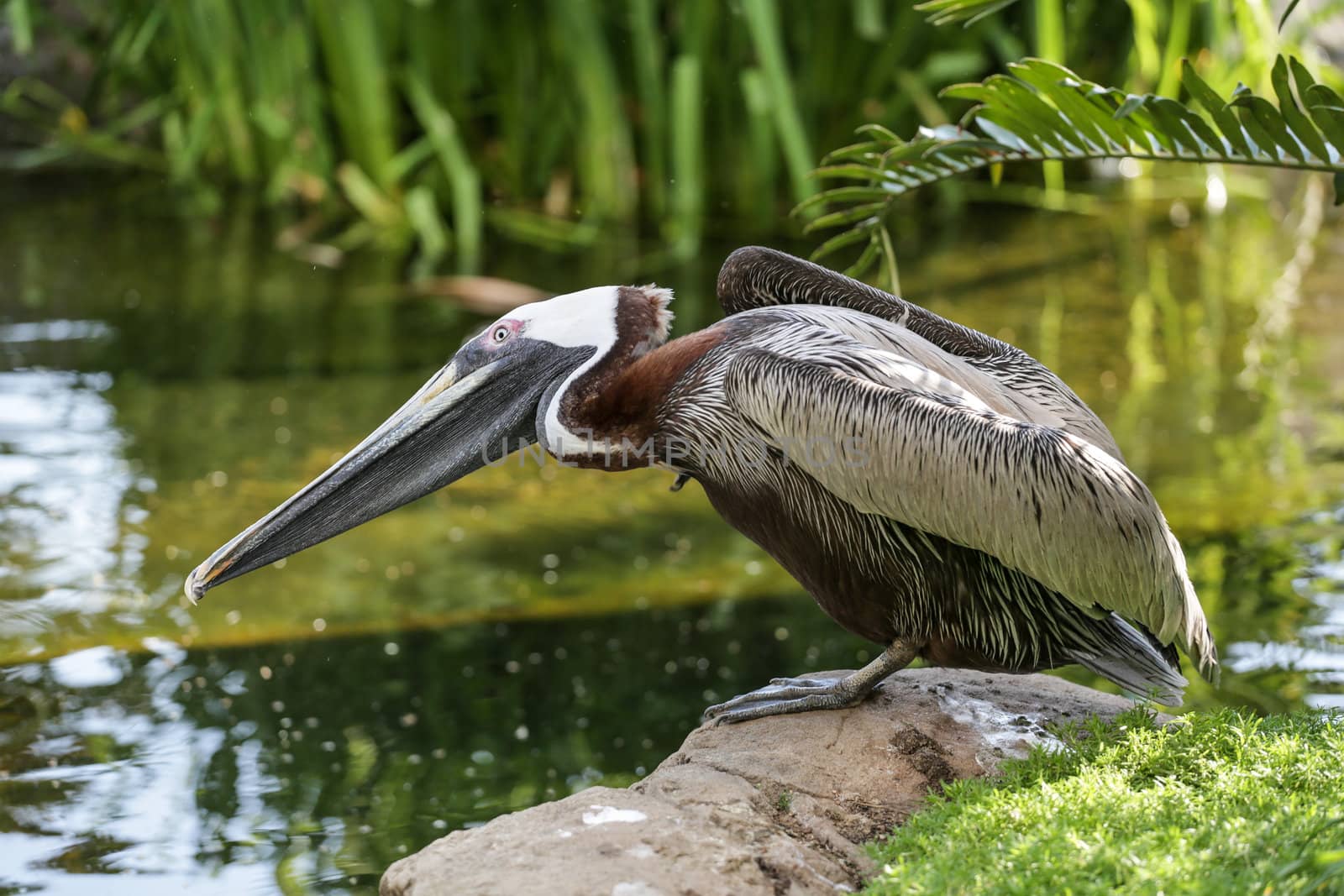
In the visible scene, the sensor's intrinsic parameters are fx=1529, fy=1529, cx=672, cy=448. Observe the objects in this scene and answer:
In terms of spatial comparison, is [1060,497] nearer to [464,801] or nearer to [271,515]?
[271,515]

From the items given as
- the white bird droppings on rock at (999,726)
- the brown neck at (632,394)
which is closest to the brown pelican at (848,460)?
the brown neck at (632,394)

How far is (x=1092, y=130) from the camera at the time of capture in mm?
3602

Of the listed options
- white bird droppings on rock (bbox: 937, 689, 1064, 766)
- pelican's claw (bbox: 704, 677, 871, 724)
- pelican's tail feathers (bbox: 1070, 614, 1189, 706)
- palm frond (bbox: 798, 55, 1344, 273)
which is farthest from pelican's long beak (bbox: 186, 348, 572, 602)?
pelican's tail feathers (bbox: 1070, 614, 1189, 706)

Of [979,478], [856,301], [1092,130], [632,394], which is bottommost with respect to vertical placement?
[979,478]

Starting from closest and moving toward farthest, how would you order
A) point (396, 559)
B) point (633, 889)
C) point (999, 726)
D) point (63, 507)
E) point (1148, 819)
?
point (633, 889)
point (1148, 819)
point (999, 726)
point (396, 559)
point (63, 507)

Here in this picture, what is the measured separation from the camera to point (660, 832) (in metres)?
2.71

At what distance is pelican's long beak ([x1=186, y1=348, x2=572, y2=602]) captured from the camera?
3.27m

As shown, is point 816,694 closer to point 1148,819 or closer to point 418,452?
point 1148,819

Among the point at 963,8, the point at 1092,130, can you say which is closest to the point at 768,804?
the point at 1092,130

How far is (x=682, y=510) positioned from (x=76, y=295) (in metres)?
4.08

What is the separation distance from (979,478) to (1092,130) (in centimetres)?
115

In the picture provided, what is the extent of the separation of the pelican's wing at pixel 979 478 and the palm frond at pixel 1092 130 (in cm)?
83

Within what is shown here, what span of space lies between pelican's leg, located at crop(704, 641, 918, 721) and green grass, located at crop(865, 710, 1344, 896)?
12.7 inches

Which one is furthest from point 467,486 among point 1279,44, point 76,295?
point 1279,44
